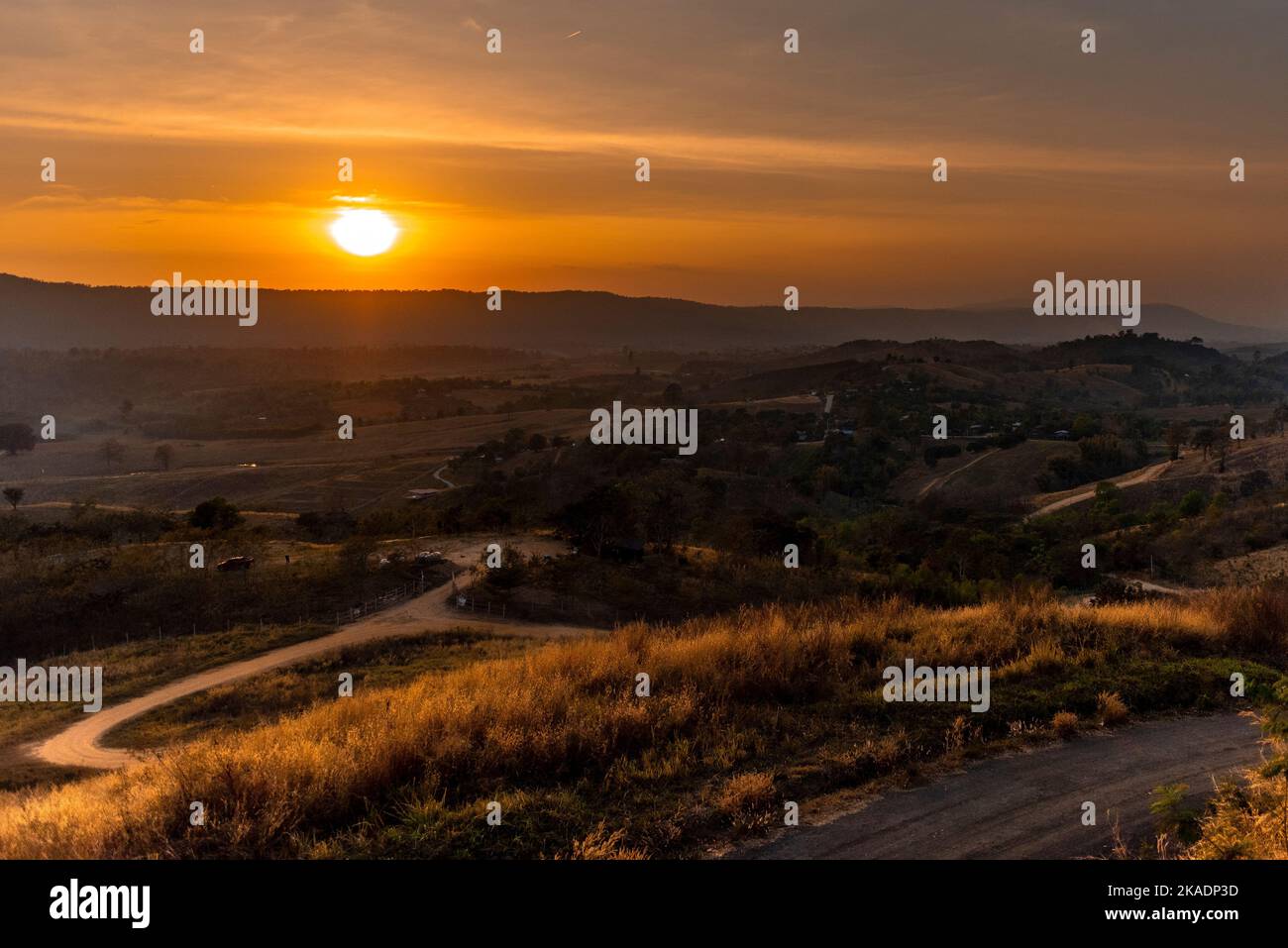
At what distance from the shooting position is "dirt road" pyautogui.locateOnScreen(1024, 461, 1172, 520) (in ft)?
218

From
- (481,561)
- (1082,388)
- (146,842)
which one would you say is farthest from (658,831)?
(1082,388)

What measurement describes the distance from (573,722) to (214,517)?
148 ft

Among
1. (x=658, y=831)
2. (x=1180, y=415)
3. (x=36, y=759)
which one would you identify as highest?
(x=1180, y=415)

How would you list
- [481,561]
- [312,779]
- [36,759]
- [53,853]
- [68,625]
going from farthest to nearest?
[481,561]
[68,625]
[36,759]
[312,779]
[53,853]

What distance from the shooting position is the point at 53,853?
7.10m

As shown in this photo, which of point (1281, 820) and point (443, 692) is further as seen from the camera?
point (443, 692)

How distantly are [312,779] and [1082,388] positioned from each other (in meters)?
159

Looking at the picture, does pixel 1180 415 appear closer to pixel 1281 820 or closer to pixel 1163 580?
pixel 1163 580

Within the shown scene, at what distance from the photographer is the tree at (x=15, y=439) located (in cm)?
10762
